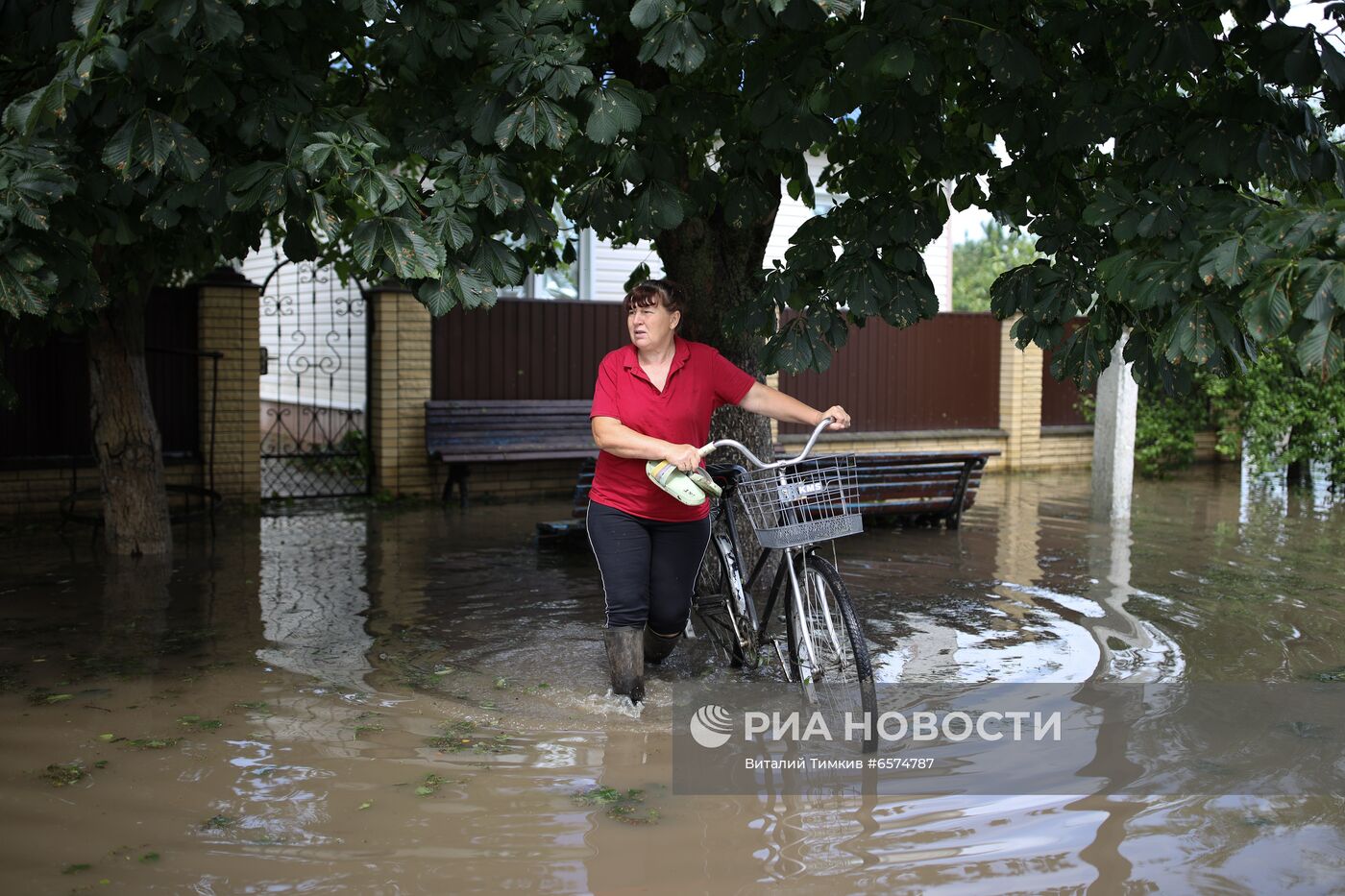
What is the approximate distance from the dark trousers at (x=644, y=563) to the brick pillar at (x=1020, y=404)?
1148 cm

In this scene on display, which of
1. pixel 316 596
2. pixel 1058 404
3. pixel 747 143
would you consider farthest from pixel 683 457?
pixel 1058 404

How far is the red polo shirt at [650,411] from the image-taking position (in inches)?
196

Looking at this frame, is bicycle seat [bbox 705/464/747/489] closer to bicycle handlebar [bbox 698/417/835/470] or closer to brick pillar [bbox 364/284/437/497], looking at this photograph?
bicycle handlebar [bbox 698/417/835/470]

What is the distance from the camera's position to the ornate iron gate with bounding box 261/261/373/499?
12547 mm

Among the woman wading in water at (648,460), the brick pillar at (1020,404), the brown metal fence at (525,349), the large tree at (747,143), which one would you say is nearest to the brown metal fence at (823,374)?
the brown metal fence at (525,349)

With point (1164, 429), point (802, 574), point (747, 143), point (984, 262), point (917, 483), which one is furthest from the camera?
point (984, 262)

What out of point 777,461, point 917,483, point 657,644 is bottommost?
point 657,644

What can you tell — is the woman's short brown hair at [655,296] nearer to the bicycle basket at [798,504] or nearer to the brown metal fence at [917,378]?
the bicycle basket at [798,504]

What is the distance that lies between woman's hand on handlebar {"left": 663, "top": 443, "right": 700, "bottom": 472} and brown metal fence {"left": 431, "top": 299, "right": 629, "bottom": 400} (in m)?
8.09

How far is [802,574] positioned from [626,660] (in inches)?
30.7

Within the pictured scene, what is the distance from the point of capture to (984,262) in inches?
1994

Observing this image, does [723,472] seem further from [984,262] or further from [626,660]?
[984,262]

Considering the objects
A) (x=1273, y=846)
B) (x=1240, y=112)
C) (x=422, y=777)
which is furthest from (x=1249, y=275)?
(x=422, y=777)

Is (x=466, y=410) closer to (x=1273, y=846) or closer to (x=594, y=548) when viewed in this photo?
(x=594, y=548)
